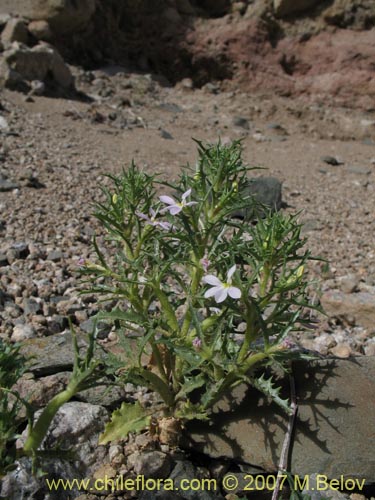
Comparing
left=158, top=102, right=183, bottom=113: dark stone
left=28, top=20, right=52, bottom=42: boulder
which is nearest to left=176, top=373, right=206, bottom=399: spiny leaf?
left=158, top=102, right=183, bottom=113: dark stone

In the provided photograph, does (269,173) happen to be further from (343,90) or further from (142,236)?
(142,236)

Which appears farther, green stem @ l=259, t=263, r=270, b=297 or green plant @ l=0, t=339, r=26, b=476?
green stem @ l=259, t=263, r=270, b=297

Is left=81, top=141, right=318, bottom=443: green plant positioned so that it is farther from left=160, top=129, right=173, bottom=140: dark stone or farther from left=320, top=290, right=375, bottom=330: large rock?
left=160, top=129, right=173, bottom=140: dark stone

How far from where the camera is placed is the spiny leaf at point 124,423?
195cm

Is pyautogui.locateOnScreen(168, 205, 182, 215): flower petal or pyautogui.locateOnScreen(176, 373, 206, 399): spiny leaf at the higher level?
pyautogui.locateOnScreen(168, 205, 182, 215): flower petal

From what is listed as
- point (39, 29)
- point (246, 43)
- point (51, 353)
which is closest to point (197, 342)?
point (51, 353)

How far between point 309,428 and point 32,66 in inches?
245

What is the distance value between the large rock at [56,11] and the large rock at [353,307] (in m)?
6.32

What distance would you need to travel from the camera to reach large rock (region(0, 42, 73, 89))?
257 inches

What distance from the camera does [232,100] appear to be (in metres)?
8.59

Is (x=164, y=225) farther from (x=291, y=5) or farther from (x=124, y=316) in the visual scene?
(x=291, y=5)

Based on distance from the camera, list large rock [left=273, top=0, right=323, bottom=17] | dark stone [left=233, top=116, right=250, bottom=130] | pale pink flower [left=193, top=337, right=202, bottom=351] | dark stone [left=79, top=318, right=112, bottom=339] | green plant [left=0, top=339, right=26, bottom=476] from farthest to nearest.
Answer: large rock [left=273, top=0, right=323, bottom=17], dark stone [left=233, top=116, right=250, bottom=130], dark stone [left=79, top=318, right=112, bottom=339], pale pink flower [left=193, top=337, right=202, bottom=351], green plant [left=0, top=339, right=26, bottom=476]

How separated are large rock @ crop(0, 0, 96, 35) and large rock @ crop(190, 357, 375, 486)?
704 centimetres

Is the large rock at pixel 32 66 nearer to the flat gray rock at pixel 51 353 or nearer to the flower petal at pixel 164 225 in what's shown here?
the flat gray rock at pixel 51 353
